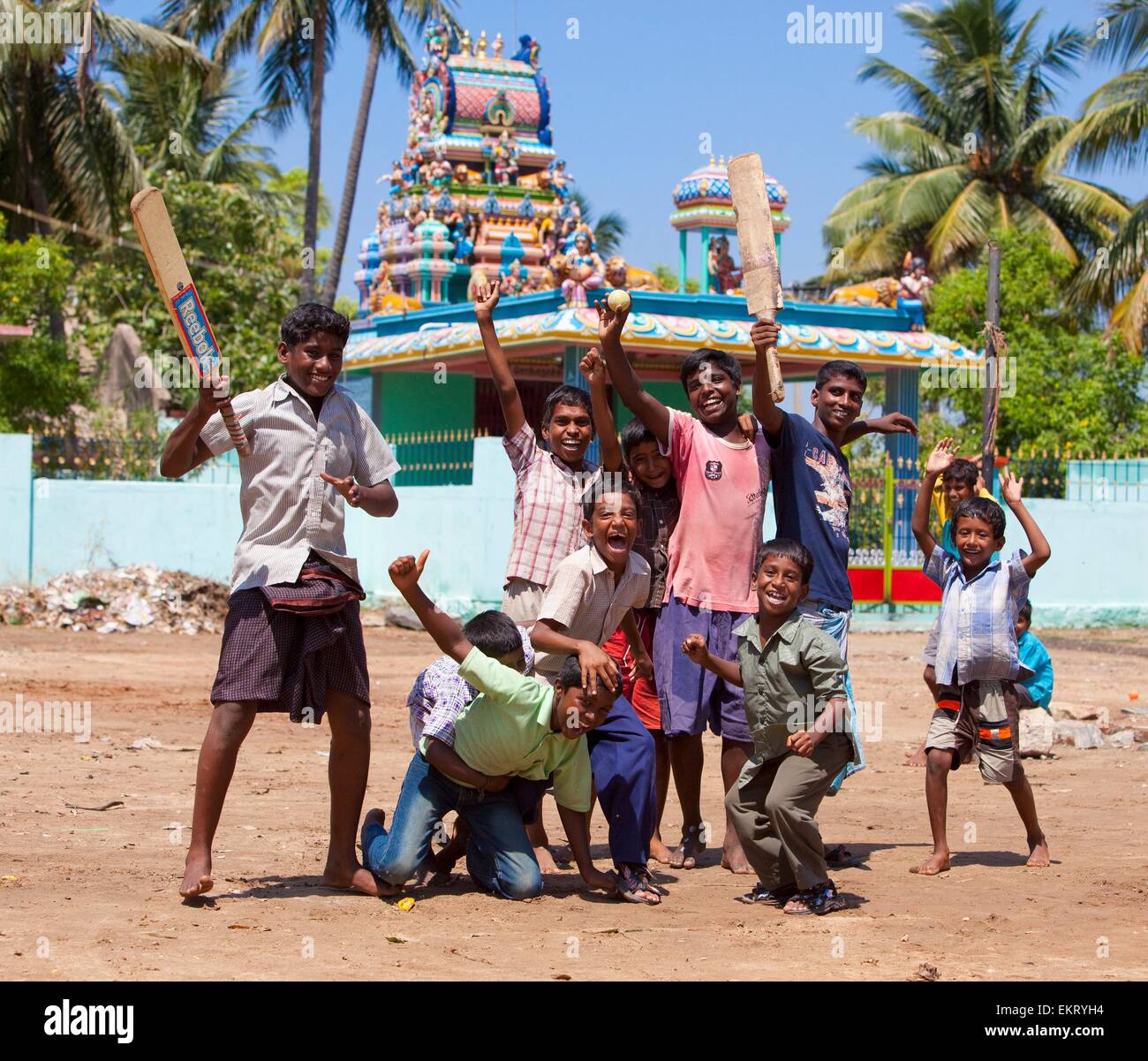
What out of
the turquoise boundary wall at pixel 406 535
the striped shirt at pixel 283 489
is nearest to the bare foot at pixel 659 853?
the striped shirt at pixel 283 489

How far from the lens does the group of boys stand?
514cm

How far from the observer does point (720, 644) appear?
5.87 metres

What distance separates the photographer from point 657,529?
6.17 metres

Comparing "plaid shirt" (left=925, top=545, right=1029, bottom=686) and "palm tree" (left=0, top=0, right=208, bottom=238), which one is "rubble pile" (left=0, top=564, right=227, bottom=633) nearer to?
"plaid shirt" (left=925, top=545, right=1029, bottom=686)

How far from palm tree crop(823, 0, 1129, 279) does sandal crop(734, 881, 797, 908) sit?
26687 mm

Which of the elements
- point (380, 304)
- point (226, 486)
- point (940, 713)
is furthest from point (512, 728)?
point (380, 304)

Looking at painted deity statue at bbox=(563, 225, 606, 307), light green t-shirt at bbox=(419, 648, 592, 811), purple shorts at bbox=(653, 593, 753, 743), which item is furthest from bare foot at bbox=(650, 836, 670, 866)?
painted deity statue at bbox=(563, 225, 606, 307)

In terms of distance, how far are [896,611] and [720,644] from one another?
12.7 meters

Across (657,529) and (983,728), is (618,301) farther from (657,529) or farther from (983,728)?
(983,728)

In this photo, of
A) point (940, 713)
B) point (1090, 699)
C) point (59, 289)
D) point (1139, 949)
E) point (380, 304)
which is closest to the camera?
point (1139, 949)

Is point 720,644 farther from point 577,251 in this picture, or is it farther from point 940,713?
point 577,251

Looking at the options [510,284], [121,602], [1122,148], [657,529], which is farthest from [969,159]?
[657,529]
